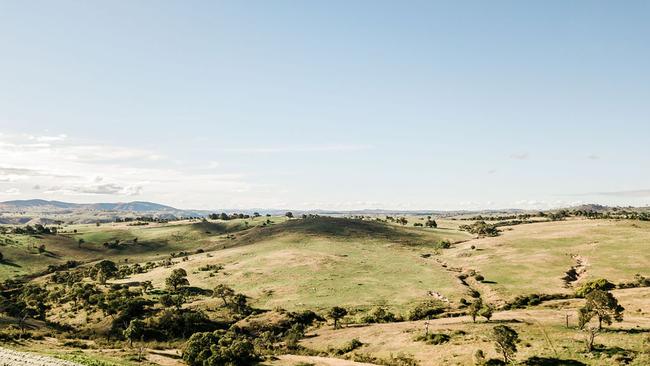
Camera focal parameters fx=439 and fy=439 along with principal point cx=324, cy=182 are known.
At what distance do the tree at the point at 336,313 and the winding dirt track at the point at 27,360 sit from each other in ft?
155

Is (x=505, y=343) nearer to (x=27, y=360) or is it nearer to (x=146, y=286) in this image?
(x=27, y=360)

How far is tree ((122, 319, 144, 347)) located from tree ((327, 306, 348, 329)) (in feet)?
116

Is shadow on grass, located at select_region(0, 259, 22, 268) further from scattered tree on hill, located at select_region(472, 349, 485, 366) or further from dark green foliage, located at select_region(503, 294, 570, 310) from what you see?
scattered tree on hill, located at select_region(472, 349, 485, 366)

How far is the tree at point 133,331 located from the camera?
74.0 m

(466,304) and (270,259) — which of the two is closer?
(466,304)

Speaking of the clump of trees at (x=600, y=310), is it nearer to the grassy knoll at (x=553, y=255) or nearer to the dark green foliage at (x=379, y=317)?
the dark green foliage at (x=379, y=317)

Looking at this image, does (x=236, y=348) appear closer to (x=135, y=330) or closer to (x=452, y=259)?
Answer: (x=135, y=330)

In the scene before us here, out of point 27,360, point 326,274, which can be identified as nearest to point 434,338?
point 27,360

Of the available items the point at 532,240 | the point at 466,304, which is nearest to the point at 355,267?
the point at 466,304

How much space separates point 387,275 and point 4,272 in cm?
14128

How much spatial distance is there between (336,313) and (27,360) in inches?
2029

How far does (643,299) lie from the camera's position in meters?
85.7

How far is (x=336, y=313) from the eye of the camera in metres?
85.0

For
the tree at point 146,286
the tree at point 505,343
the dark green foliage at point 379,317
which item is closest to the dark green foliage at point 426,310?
the dark green foliage at point 379,317
